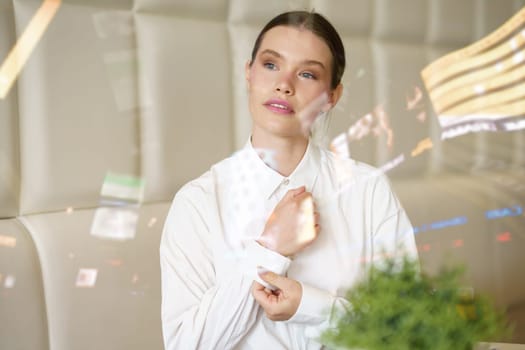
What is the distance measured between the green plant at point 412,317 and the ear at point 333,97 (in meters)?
0.29

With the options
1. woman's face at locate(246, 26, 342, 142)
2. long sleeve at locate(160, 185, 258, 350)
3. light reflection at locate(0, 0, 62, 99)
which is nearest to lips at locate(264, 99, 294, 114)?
woman's face at locate(246, 26, 342, 142)

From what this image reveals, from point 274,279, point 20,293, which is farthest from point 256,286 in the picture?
point 20,293

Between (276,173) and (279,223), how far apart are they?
8cm

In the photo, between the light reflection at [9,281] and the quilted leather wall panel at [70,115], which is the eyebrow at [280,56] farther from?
the light reflection at [9,281]

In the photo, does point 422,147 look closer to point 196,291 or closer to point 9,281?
point 196,291

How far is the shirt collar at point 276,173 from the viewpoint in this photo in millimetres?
770

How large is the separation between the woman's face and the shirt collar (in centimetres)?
3

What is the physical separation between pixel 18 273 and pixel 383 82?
591mm

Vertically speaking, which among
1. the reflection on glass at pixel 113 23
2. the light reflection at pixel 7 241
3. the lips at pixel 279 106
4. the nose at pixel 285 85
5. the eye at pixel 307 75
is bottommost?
the light reflection at pixel 7 241

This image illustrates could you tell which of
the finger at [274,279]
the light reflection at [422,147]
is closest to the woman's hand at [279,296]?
the finger at [274,279]

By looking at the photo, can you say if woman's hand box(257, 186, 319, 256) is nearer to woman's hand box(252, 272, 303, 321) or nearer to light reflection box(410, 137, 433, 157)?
woman's hand box(252, 272, 303, 321)

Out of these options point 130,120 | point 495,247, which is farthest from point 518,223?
point 130,120

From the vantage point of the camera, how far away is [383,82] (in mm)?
999

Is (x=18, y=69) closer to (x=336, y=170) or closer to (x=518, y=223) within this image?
(x=336, y=170)
